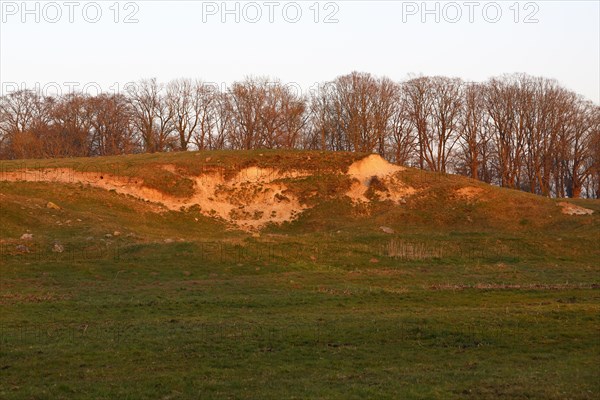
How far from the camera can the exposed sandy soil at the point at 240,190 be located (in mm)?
47062

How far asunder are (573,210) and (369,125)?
2852 centimetres

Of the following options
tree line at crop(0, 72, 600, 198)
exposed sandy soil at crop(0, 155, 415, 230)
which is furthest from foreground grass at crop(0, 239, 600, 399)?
tree line at crop(0, 72, 600, 198)

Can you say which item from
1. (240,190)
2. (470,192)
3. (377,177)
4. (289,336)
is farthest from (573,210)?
(289,336)

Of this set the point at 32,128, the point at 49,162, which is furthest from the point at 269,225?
the point at 32,128

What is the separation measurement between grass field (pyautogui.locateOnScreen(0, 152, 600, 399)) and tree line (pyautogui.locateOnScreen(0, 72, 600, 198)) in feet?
87.9

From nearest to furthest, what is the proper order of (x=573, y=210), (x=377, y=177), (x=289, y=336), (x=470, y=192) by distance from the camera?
(x=289, y=336) < (x=573, y=210) < (x=470, y=192) < (x=377, y=177)

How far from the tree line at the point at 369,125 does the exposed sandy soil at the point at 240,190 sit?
21.4 meters

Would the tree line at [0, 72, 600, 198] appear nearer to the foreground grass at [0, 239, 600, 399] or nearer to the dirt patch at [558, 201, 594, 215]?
the dirt patch at [558, 201, 594, 215]

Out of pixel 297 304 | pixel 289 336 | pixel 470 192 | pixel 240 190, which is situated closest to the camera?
pixel 289 336

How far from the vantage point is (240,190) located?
50.1m

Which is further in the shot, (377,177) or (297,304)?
(377,177)

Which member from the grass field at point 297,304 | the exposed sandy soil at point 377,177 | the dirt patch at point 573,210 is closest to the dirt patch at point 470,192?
the grass field at point 297,304

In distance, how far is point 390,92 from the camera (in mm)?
73312

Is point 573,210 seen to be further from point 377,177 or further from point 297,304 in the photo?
point 297,304
